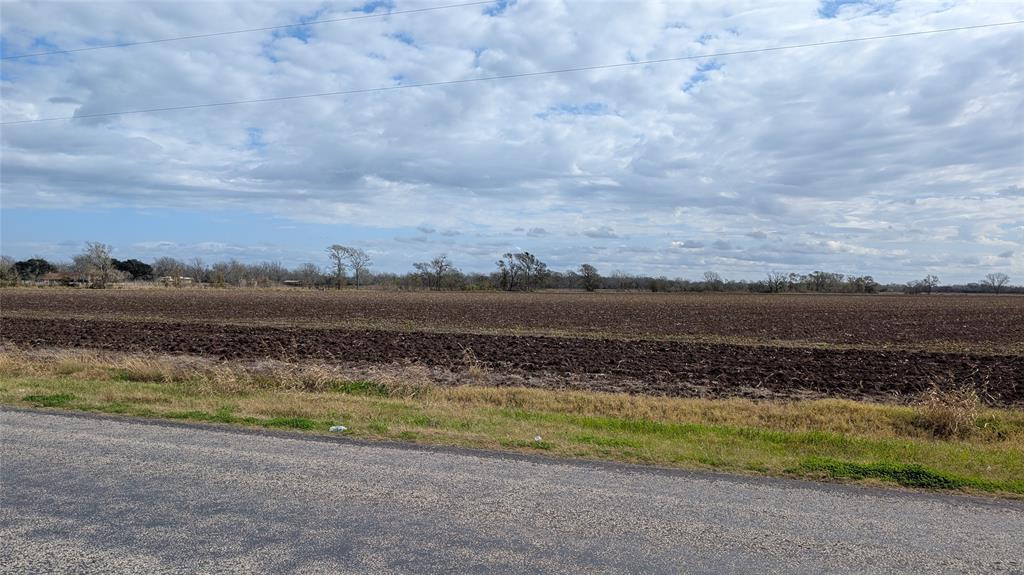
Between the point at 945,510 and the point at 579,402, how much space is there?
305 inches

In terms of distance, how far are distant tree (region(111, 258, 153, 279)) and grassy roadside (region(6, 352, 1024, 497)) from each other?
6189 inches

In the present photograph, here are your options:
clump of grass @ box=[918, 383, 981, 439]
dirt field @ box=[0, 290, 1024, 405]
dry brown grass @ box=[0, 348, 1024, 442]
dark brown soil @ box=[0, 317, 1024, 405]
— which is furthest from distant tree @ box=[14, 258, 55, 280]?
clump of grass @ box=[918, 383, 981, 439]

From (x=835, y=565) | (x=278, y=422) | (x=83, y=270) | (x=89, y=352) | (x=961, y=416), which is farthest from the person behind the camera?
(x=83, y=270)

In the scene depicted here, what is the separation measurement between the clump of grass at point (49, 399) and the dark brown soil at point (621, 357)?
9577 mm

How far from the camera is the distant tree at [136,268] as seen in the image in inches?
6043

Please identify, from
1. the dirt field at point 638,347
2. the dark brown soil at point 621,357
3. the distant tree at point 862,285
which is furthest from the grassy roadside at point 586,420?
the distant tree at point 862,285

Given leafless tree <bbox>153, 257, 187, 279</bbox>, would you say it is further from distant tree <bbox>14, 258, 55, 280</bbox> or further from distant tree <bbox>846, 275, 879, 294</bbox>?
distant tree <bbox>846, 275, 879, 294</bbox>

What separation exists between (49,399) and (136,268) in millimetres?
166583

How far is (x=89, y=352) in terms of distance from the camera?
74.2ft

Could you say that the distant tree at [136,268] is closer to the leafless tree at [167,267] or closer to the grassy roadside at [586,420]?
the leafless tree at [167,267]

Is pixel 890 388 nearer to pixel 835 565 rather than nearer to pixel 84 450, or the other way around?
pixel 835 565

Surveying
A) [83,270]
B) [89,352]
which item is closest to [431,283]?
[83,270]

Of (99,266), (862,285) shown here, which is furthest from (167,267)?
(862,285)

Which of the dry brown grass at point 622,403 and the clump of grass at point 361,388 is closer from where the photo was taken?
the dry brown grass at point 622,403
